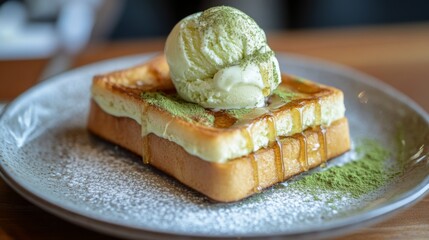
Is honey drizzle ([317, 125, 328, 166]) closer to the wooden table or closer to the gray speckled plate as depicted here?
the gray speckled plate

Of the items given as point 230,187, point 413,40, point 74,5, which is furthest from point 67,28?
point 230,187

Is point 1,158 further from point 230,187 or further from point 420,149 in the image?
point 420,149

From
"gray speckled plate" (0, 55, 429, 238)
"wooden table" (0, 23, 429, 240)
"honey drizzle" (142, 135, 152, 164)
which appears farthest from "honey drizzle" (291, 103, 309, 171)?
"honey drizzle" (142, 135, 152, 164)

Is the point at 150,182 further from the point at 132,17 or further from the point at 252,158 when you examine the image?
the point at 132,17

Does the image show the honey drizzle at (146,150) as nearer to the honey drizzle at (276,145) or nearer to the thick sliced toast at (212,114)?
the thick sliced toast at (212,114)

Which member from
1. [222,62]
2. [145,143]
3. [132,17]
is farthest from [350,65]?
[132,17]

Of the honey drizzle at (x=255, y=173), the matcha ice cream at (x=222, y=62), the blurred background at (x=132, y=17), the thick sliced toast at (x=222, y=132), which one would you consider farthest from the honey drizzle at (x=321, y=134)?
the blurred background at (x=132, y=17)
